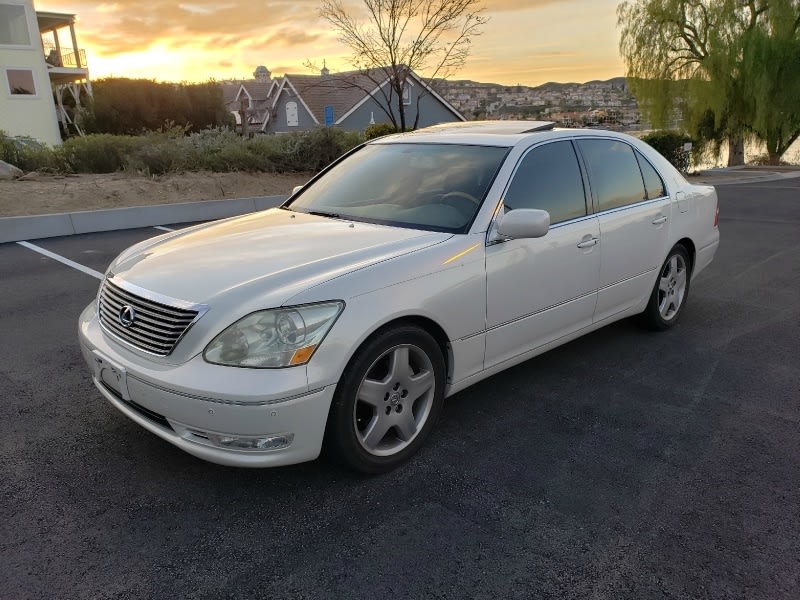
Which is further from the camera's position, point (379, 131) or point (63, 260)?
point (379, 131)

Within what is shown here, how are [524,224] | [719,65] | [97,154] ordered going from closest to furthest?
[524,224]
[97,154]
[719,65]

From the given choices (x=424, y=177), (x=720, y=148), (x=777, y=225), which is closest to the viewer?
(x=424, y=177)

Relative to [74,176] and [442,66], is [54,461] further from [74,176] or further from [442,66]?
[442,66]

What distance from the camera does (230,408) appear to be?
2.59m

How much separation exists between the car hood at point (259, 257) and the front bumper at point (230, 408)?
33 cm

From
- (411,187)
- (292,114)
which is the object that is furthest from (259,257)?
(292,114)

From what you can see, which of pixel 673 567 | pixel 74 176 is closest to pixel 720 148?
pixel 74 176

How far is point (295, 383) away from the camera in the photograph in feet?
8.63

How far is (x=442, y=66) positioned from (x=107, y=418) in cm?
1514

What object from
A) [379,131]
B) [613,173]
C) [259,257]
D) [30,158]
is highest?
[379,131]

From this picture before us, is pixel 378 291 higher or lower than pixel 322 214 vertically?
lower

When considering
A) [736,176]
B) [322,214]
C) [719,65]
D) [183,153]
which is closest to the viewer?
[322,214]

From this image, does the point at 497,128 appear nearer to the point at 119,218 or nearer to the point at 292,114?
the point at 119,218

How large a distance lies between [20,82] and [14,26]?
2868mm
